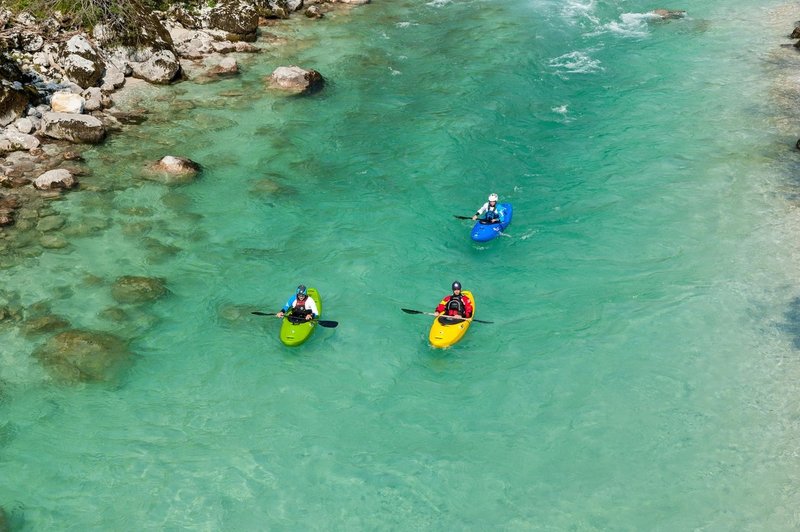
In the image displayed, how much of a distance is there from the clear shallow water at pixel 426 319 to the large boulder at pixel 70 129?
0.61 m

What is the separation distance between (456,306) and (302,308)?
11.5 feet

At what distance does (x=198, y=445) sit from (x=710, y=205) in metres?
15.4

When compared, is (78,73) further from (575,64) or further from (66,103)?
(575,64)

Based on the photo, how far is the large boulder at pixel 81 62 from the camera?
78.3 feet

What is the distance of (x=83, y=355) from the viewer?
14469 millimetres

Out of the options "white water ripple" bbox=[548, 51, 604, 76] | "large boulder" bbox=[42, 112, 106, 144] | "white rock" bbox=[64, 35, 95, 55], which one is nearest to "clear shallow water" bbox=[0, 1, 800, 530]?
"large boulder" bbox=[42, 112, 106, 144]

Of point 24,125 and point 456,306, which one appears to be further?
point 24,125

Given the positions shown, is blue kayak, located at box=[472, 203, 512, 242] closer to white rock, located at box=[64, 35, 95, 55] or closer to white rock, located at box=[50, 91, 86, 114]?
white rock, located at box=[50, 91, 86, 114]

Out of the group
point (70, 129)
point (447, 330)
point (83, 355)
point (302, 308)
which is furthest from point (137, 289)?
point (70, 129)

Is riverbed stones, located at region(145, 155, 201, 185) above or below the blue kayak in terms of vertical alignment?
above

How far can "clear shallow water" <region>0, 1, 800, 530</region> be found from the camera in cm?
1235

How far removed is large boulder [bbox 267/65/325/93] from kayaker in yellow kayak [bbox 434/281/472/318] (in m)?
13.9

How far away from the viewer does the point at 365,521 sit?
11.9m

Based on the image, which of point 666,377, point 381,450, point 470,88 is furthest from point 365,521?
point 470,88
